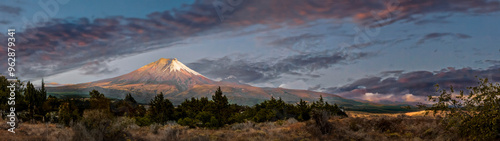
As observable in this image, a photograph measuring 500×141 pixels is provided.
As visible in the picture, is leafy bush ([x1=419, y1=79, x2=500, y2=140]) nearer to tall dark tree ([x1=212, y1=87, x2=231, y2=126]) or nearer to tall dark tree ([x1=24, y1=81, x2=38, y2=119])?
tall dark tree ([x1=212, y1=87, x2=231, y2=126])

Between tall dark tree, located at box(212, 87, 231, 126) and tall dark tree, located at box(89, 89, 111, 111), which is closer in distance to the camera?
tall dark tree, located at box(89, 89, 111, 111)

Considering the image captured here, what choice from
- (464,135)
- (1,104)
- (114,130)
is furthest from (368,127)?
(1,104)

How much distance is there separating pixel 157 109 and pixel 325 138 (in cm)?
2738

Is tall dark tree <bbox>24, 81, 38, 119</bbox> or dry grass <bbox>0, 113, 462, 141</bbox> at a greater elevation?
tall dark tree <bbox>24, 81, 38, 119</bbox>

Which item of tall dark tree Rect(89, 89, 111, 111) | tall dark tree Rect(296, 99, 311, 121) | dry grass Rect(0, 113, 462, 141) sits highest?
tall dark tree Rect(89, 89, 111, 111)

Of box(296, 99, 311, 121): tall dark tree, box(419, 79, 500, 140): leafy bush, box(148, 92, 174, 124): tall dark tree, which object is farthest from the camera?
box(296, 99, 311, 121): tall dark tree

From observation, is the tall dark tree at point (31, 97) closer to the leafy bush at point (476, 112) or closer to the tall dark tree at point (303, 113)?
the tall dark tree at point (303, 113)

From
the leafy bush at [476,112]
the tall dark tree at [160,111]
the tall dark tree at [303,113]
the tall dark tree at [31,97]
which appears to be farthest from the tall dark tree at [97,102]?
the leafy bush at [476,112]

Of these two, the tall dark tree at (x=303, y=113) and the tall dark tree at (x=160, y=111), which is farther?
the tall dark tree at (x=303, y=113)

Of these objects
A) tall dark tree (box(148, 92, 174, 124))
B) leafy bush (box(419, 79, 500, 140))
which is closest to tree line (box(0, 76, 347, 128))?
tall dark tree (box(148, 92, 174, 124))

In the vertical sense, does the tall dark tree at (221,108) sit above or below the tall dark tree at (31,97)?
below

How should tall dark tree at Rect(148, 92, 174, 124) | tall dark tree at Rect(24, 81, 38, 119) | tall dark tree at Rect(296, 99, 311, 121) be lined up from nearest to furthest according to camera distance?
1. tall dark tree at Rect(24, 81, 38, 119)
2. tall dark tree at Rect(148, 92, 174, 124)
3. tall dark tree at Rect(296, 99, 311, 121)

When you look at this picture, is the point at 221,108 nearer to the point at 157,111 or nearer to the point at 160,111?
the point at 160,111

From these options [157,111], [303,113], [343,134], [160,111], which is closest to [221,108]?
[160,111]
